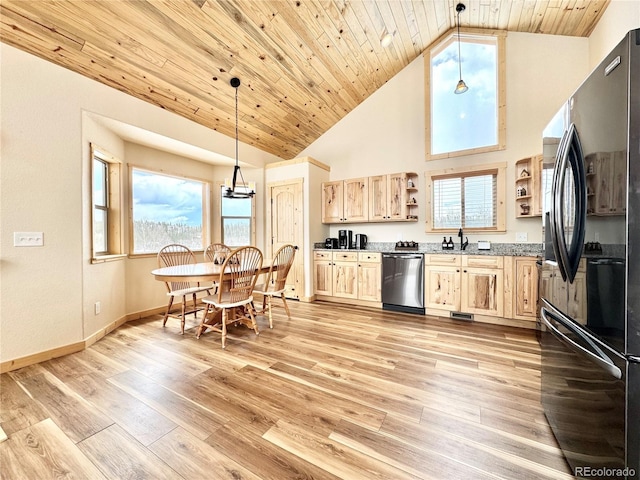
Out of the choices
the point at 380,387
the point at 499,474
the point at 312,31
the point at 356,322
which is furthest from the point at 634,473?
the point at 312,31

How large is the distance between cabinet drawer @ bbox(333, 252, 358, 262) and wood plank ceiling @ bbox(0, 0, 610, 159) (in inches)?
96.4

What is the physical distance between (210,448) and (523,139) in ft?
16.0

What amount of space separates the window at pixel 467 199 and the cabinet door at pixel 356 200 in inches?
40.3

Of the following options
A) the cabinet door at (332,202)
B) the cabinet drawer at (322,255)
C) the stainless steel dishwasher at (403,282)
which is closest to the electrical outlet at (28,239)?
the cabinet drawer at (322,255)

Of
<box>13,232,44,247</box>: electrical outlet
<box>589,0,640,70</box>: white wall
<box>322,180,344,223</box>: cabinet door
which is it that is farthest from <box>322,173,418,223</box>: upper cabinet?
<box>13,232,44,247</box>: electrical outlet

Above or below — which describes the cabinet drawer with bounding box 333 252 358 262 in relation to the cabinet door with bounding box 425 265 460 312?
above

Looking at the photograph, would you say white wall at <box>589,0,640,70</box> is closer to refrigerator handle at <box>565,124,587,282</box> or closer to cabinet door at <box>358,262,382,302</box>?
refrigerator handle at <box>565,124,587,282</box>

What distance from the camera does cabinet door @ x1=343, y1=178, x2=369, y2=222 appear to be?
4.68m

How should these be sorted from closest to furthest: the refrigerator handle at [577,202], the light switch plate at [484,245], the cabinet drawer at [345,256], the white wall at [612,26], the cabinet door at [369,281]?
the refrigerator handle at [577,202] → the white wall at [612,26] → the light switch plate at [484,245] → the cabinet door at [369,281] → the cabinet drawer at [345,256]

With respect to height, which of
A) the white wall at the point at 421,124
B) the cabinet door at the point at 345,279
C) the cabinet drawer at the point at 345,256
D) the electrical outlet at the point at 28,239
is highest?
the white wall at the point at 421,124

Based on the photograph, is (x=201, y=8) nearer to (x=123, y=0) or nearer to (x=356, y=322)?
(x=123, y=0)

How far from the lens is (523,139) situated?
12.4 feet

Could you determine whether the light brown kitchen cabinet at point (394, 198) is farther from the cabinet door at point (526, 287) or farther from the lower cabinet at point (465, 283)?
the cabinet door at point (526, 287)

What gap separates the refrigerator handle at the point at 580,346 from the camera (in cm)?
99
